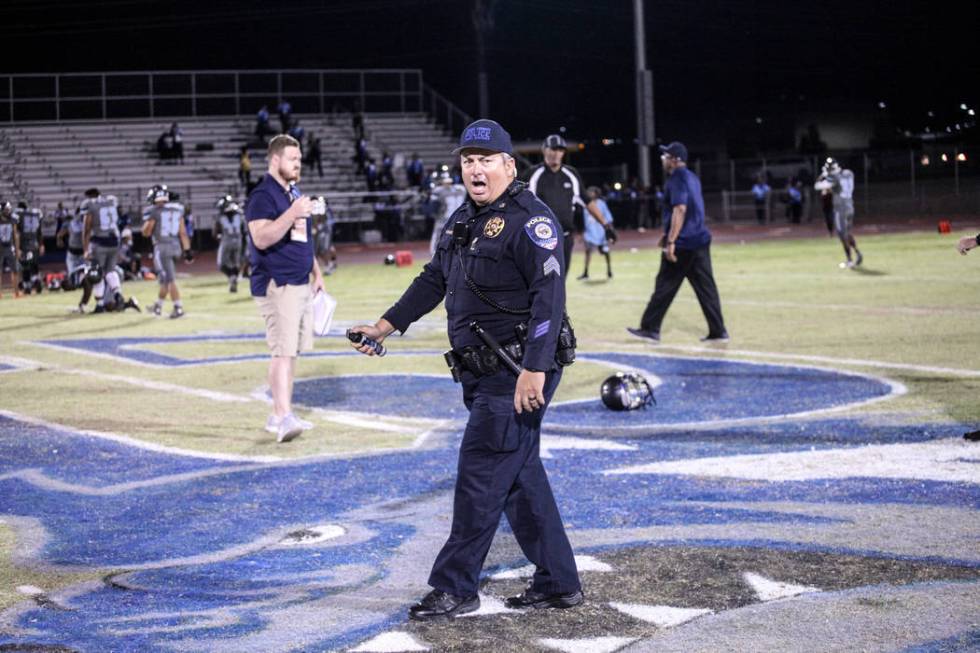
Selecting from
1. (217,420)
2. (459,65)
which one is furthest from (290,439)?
(459,65)

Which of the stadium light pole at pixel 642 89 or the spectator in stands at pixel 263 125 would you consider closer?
the stadium light pole at pixel 642 89

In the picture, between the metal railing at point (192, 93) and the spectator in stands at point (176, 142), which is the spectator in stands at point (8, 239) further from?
the metal railing at point (192, 93)

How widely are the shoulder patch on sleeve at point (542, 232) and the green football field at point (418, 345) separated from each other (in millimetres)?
4459

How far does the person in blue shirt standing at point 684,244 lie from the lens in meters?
15.0

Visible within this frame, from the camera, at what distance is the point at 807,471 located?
834 cm

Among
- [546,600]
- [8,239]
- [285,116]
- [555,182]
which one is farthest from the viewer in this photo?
[285,116]

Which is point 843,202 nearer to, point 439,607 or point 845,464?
point 845,464

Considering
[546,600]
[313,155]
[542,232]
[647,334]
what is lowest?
[546,600]

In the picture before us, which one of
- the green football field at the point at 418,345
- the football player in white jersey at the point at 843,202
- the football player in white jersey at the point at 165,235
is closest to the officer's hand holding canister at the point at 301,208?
the green football field at the point at 418,345

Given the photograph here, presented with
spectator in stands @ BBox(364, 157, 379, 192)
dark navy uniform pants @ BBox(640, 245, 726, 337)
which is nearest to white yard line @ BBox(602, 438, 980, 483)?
dark navy uniform pants @ BBox(640, 245, 726, 337)

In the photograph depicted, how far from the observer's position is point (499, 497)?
5559mm

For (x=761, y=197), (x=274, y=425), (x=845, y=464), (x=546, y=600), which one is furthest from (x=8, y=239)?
(x=761, y=197)

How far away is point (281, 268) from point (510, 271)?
4.80m

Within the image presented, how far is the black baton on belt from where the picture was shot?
5.53m
